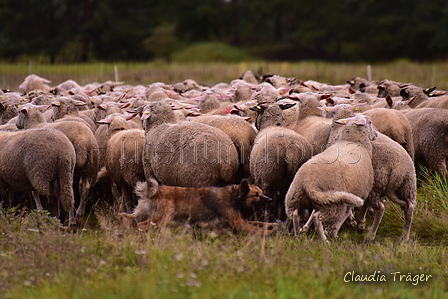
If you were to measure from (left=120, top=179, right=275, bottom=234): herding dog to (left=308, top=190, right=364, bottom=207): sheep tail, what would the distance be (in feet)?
1.83

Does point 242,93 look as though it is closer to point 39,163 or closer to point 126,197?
point 126,197

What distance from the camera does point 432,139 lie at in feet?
27.4

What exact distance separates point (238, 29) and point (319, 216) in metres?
38.6

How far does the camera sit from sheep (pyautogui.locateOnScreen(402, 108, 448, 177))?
8297 mm

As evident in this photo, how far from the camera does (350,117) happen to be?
7.42 meters

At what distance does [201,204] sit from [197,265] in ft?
5.56

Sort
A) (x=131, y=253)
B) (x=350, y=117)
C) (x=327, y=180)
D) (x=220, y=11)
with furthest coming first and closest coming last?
(x=220, y=11)
(x=350, y=117)
(x=327, y=180)
(x=131, y=253)

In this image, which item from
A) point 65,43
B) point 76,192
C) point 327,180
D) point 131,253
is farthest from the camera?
point 65,43

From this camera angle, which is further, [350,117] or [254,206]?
[350,117]

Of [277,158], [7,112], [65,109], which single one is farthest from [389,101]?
[7,112]

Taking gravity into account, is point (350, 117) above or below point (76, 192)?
above

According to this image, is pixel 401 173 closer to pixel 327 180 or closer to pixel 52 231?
pixel 327 180

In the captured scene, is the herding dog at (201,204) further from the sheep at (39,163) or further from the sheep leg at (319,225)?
the sheep at (39,163)

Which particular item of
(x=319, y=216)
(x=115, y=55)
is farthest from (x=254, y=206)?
(x=115, y=55)
